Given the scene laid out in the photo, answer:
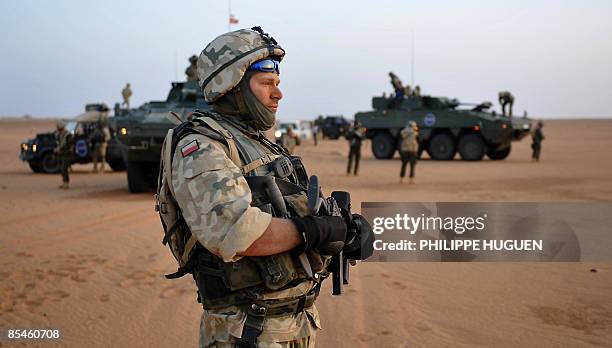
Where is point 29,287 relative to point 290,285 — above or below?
below

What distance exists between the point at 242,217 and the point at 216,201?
9 centimetres

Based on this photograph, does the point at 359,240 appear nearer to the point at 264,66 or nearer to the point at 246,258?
the point at 246,258

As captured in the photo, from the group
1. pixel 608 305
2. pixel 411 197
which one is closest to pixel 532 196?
pixel 411 197

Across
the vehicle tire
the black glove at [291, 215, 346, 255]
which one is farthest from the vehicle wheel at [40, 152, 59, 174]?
the black glove at [291, 215, 346, 255]

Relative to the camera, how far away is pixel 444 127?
966 inches

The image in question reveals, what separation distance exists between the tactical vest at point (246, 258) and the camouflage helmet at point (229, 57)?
0.34 feet

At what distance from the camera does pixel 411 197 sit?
1220 centimetres

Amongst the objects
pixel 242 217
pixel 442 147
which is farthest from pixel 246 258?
pixel 442 147

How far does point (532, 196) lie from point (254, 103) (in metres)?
11.0

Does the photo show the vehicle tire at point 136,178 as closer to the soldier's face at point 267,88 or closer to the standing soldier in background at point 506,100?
the soldier's face at point 267,88

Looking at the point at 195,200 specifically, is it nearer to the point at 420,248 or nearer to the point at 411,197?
the point at 420,248

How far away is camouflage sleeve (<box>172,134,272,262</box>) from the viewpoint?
187cm

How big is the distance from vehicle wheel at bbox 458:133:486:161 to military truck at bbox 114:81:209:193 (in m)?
14.0

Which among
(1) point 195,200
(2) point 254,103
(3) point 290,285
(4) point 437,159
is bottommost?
(4) point 437,159
